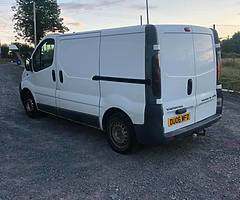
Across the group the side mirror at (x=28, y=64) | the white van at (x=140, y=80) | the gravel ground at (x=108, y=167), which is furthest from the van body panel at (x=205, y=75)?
the side mirror at (x=28, y=64)

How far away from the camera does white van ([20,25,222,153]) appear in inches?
151

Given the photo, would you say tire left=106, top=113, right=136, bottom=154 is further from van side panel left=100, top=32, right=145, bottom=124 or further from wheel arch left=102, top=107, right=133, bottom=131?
van side panel left=100, top=32, right=145, bottom=124

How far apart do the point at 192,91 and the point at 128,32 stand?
133cm

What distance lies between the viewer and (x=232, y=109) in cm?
719

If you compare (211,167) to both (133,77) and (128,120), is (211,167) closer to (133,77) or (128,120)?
(128,120)

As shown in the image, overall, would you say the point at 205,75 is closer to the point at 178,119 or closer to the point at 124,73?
the point at 178,119

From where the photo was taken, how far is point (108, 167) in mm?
4004

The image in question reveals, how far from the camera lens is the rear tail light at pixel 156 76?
3.73m

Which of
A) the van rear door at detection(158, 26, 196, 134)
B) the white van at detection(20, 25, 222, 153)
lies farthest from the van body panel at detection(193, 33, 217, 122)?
the van rear door at detection(158, 26, 196, 134)

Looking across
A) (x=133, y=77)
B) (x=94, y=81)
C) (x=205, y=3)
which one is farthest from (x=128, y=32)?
(x=205, y=3)

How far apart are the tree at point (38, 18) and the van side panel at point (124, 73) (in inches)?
1209

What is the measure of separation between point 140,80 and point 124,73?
34 cm

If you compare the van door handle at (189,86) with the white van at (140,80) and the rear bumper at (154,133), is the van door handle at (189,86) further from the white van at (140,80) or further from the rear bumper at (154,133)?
the rear bumper at (154,133)

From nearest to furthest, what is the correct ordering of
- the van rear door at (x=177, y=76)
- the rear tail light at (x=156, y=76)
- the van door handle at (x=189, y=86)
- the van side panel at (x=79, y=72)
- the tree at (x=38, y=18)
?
the rear tail light at (x=156, y=76), the van rear door at (x=177, y=76), the van door handle at (x=189, y=86), the van side panel at (x=79, y=72), the tree at (x=38, y=18)
